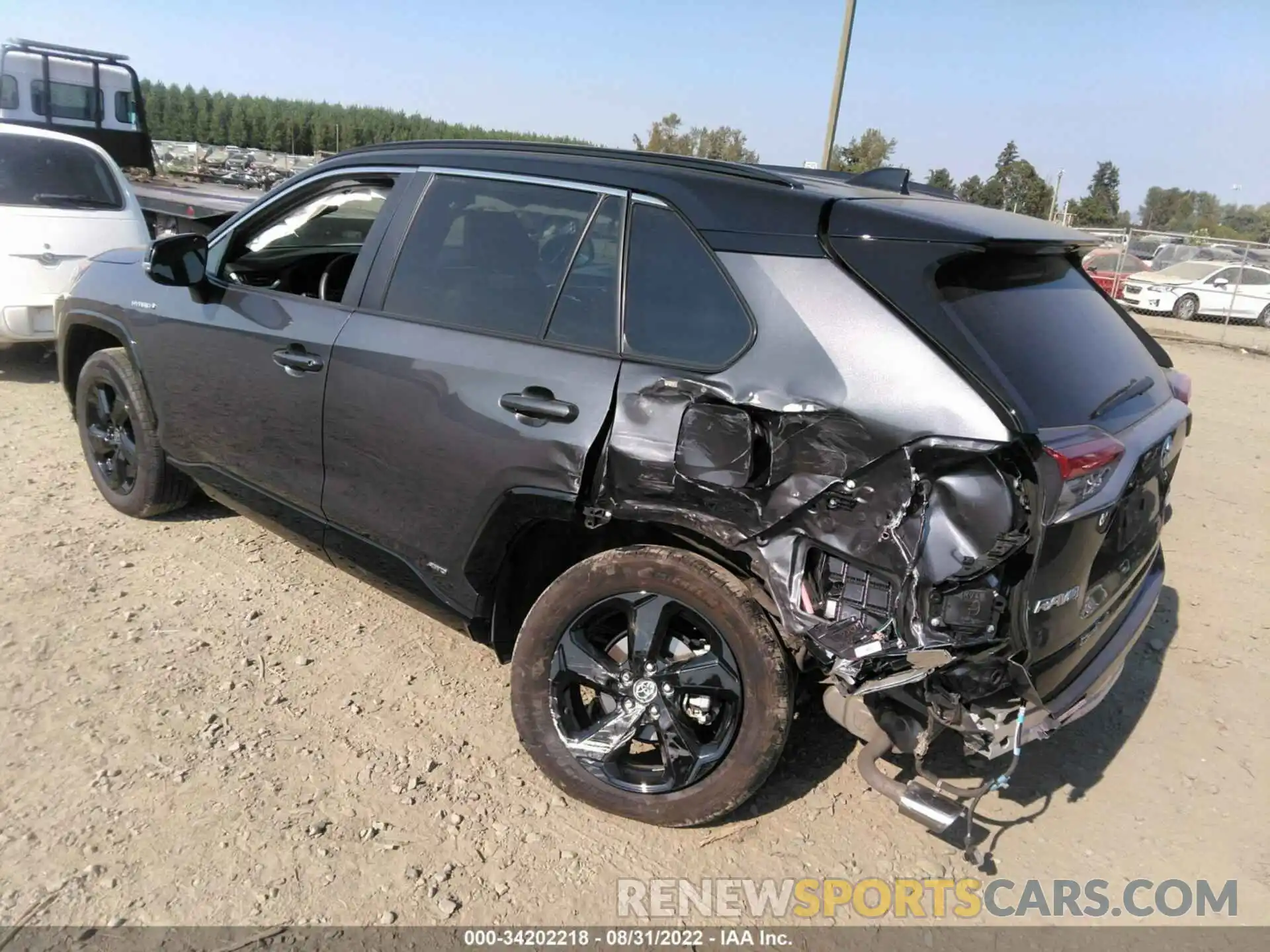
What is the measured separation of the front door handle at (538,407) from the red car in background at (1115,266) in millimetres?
19983

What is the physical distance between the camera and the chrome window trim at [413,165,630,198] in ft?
9.29

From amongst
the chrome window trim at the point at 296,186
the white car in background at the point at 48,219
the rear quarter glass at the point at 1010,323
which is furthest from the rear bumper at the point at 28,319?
the rear quarter glass at the point at 1010,323

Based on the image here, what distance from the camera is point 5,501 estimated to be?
4.68 m

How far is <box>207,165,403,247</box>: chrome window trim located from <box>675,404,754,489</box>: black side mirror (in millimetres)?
1577

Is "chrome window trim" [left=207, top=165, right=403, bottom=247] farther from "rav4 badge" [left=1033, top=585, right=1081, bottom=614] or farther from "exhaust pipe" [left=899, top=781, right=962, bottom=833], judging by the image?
"exhaust pipe" [left=899, top=781, right=962, bottom=833]

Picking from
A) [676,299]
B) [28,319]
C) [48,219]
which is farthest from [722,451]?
[48,219]

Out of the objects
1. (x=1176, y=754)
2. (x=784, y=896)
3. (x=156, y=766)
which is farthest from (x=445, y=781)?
(x=1176, y=754)

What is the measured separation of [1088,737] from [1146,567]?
27.9 inches

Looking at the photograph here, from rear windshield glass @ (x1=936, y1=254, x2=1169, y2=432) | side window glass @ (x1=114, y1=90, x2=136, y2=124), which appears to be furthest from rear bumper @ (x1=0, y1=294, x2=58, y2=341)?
side window glass @ (x1=114, y1=90, x2=136, y2=124)

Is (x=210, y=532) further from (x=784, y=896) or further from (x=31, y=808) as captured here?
(x=784, y=896)

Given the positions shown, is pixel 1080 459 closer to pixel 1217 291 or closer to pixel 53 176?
pixel 53 176

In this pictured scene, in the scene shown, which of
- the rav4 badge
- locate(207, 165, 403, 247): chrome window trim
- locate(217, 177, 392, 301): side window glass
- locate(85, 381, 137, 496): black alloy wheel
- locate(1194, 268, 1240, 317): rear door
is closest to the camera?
the rav4 badge

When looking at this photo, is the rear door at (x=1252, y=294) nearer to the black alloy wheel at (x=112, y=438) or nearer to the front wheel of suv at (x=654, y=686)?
the front wheel of suv at (x=654, y=686)

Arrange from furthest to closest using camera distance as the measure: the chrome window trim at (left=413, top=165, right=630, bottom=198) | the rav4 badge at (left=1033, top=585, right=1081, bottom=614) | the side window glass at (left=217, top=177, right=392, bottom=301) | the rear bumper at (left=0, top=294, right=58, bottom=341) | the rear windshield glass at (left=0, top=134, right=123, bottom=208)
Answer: the rear windshield glass at (left=0, top=134, right=123, bottom=208), the rear bumper at (left=0, top=294, right=58, bottom=341), the side window glass at (left=217, top=177, right=392, bottom=301), the chrome window trim at (left=413, top=165, right=630, bottom=198), the rav4 badge at (left=1033, top=585, right=1081, bottom=614)
